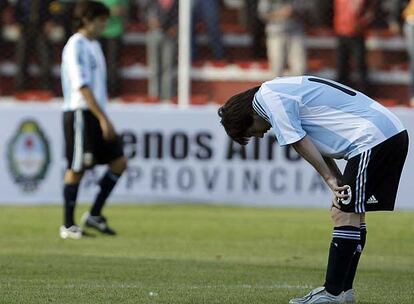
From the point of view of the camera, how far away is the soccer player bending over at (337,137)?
765cm

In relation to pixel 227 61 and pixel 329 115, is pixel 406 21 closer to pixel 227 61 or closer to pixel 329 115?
pixel 227 61

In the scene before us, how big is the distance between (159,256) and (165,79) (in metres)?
6.74

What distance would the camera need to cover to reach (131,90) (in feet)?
58.2

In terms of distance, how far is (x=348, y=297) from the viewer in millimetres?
8008

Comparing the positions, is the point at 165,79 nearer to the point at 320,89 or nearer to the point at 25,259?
the point at 25,259

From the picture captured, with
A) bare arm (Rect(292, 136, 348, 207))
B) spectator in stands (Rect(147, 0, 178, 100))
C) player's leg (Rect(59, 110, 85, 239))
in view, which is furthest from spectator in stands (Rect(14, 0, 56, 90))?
bare arm (Rect(292, 136, 348, 207))

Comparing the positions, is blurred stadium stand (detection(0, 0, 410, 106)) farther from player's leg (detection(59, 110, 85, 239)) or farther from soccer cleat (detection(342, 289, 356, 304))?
soccer cleat (detection(342, 289, 356, 304))

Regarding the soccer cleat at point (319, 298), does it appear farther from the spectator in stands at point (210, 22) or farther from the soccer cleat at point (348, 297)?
the spectator in stands at point (210, 22)

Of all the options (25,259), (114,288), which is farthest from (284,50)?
(114,288)

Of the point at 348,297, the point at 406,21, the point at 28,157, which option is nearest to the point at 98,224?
the point at 28,157

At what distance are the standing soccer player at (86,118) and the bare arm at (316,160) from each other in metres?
4.94

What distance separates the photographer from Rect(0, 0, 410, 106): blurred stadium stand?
57.8ft

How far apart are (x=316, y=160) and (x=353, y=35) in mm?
10200

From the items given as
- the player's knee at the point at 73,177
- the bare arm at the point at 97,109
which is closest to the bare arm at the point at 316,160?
the bare arm at the point at 97,109
